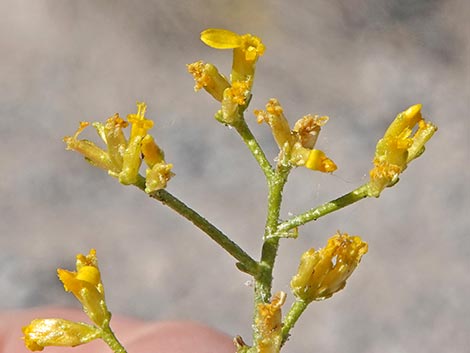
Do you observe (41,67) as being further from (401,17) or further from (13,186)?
(401,17)

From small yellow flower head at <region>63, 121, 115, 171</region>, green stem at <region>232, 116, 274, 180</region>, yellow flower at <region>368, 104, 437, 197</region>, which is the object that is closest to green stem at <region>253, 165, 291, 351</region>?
green stem at <region>232, 116, 274, 180</region>

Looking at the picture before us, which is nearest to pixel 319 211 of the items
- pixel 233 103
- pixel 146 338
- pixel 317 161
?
pixel 317 161

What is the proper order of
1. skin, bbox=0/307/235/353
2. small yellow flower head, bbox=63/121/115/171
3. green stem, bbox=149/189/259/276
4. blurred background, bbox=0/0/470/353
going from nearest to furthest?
green stem, bbox=149/189/259/276 < small yellow flower head, bbox=63/121/115/171 < skin, bbox=0/307/235/353 < blurred background, bbox=0/0/470/353

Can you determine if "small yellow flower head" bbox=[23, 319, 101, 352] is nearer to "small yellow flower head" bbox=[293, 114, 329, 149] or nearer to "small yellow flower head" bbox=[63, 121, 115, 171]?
"small yellow flower head" bbox=[63, 121, 115, 171]

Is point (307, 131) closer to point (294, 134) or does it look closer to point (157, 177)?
point (294, 134)

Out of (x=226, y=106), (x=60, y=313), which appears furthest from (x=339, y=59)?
(x=226, y=106)

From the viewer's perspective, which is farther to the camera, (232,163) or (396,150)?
(232,163)
